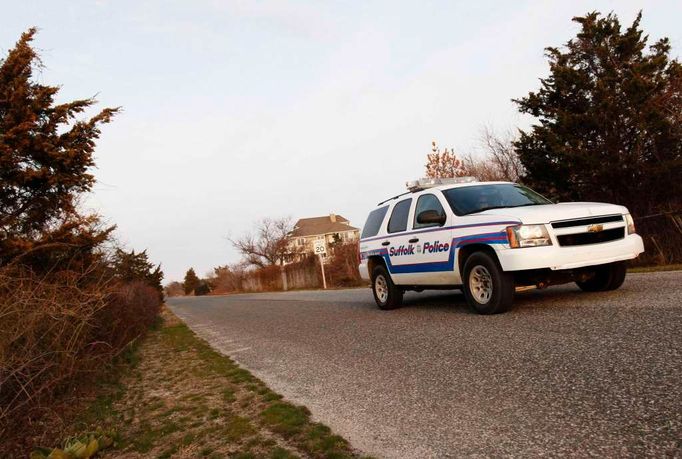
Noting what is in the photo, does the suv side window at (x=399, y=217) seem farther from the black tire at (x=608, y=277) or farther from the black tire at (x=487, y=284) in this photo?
the black tire at (x=608, y=277)

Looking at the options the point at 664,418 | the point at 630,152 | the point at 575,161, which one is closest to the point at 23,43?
the point at 664,418

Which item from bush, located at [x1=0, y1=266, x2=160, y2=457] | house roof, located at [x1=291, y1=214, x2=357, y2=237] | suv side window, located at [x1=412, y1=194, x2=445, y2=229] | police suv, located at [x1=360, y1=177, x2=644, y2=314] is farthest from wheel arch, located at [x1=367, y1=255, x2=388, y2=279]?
house roof, located at [x1=291, y1=214, x2=357, y2=237]

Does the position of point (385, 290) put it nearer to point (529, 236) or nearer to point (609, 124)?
point (529, 236)

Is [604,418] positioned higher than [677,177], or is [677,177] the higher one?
[677,177]

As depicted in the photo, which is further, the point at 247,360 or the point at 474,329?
the point at 247,360

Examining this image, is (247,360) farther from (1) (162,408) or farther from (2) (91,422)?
(2) (91,422)

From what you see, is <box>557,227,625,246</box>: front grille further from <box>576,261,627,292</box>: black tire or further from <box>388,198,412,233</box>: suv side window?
<box>388,198,412,233</box>: suv side window

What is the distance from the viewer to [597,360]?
3898 millimetres

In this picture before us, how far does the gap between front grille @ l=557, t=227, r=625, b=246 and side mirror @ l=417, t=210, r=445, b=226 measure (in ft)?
6.07

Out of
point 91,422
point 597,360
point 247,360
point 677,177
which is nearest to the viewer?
point 597,360

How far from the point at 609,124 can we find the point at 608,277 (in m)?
9.65

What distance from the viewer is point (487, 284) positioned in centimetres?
671

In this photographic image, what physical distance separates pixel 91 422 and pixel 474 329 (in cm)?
433

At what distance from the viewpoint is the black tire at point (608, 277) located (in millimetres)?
6895
